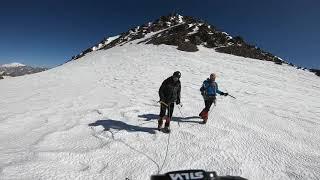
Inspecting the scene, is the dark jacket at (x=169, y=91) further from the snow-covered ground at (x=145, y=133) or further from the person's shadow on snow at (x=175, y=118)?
the person's shadow on snow at (x=175, y=118)

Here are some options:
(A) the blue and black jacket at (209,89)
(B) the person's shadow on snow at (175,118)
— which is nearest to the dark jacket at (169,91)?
(A) the blue and black jacket at (209,89)

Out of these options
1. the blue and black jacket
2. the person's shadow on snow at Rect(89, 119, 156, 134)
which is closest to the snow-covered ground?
the person's shadow on snow at Rect(89, 119, 156, 134)

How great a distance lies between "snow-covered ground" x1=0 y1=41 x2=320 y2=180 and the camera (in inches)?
311

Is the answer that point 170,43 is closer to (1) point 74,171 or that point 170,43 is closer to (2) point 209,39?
(2) point 209,39

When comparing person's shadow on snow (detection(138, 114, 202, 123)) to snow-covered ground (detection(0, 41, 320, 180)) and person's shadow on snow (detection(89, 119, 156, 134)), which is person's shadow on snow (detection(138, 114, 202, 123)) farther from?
person's shadow on snow (detection(89, 119, 156, 134))

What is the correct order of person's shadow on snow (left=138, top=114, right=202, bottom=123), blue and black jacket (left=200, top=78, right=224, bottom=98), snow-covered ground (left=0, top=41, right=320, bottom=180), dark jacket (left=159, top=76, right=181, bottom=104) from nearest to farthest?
1. snow-covered ground (left=0, top=41, right=320, bottom=180)
2. dark jacket (left=159, top=76, right=181, bottom=104)
3. blue and black jacket (left=200, top=78, right=224, bottom=98)
4. person's shadow on snow (left=138, top=114, right=202, bottom=123)

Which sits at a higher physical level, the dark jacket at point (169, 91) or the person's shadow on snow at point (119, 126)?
the dark jacket at point (169, 91)

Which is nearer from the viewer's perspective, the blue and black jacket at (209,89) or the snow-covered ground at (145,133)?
the snow-covered ground at (145,133)

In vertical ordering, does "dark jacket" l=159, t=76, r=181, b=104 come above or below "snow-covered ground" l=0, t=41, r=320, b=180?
above

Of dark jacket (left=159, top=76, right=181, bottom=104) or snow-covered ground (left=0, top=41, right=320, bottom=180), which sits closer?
snow-covered ground (left=0, top=41, right=320, bottom=180)

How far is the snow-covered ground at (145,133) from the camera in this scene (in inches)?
311

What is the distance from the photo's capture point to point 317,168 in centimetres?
816

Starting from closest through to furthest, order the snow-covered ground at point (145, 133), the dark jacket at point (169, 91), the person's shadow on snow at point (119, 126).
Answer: the snow-covered ground at point (145, 133) → the dark jacket at point (169, 91) → the person's shadow on snow at point (119, 126)

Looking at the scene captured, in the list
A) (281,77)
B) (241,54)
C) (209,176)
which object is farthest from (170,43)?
(209,176)
